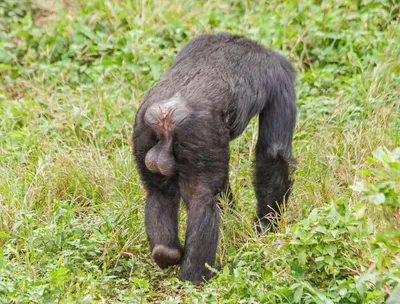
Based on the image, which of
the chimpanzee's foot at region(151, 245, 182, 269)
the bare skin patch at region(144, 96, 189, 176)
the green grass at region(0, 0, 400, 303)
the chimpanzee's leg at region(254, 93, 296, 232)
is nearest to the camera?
the green grass at region(0, 0, 400, 303)

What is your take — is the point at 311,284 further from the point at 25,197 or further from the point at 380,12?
the point at 380,12

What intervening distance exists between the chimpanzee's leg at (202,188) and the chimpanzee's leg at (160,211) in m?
0.16

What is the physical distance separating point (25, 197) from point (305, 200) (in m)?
2.27

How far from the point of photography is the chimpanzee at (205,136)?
593 centimetres

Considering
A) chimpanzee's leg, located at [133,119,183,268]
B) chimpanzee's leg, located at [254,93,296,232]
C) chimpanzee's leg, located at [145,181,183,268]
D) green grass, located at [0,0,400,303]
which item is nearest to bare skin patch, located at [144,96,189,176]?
chimpanzee's leg, located at [133,119,183,268]

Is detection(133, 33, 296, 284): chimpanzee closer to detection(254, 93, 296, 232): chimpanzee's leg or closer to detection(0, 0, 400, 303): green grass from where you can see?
detection(254, 93, 296, 232): chimpanzee's leg

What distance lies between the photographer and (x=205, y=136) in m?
5.91

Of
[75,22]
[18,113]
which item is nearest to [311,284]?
[18,113]

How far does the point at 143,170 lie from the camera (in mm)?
6234

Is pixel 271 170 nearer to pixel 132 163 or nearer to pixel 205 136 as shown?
pixel 205 136

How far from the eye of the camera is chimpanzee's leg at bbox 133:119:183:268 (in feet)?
20.3

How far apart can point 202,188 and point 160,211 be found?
0.47 metres

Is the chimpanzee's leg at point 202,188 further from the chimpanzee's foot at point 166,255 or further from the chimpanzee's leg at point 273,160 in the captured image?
the chimpanzee's leg at point 273,160

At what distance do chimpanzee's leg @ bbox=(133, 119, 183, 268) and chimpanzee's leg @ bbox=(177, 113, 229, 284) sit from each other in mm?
165
